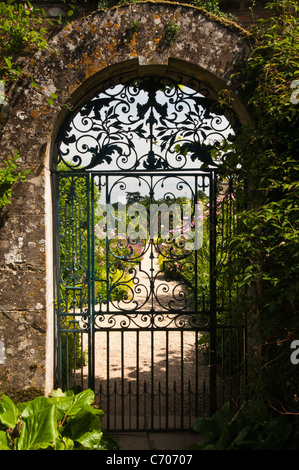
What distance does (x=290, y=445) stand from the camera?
9.18ft

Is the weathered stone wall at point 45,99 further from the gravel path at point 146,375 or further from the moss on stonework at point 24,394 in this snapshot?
the gravel path at point 146,375

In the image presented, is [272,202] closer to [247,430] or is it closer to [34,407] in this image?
[247,430]

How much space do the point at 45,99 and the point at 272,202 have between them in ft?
6.85

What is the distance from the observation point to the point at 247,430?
2807 millimetres

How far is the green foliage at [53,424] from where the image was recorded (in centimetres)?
268

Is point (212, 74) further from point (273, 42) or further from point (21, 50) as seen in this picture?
Answer: point (21, 50)

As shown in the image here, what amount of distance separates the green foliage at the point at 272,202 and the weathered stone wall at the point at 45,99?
33cm

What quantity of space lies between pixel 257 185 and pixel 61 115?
1.81 m

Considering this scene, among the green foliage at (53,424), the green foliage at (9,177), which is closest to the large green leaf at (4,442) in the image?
the green foliage at (53,424)

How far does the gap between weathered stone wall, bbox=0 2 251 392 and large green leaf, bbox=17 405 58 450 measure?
0.70 metres

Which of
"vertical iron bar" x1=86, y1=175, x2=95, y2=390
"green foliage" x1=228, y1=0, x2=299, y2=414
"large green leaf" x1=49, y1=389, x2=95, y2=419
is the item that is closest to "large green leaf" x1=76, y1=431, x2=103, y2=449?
"large green leaf" x1=49, y1=389, x2=95, y2=419

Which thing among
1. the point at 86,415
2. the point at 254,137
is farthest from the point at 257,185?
the point at 86,415

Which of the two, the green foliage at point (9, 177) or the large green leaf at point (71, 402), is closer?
the large green leaf at point (71, 402)

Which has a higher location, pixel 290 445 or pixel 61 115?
pixel 61 115
